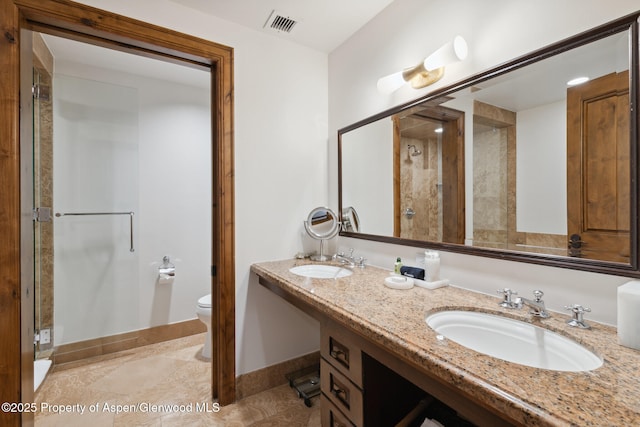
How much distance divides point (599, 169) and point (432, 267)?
693 mm

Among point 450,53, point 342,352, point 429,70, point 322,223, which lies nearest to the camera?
point 342,352

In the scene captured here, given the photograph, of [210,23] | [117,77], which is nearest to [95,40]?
[210,23]

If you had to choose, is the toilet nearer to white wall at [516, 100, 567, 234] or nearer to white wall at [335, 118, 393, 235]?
white wall at [335, 118, 393, 235]

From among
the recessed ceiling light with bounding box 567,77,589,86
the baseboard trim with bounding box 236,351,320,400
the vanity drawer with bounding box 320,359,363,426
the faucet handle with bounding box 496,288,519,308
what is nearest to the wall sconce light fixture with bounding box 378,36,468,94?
the recessed ceiling light with bounding box 567,77,589,86

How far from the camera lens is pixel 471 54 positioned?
51.9 inches

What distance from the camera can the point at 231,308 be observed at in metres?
1.83

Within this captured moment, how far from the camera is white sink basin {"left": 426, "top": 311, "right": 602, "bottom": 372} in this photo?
81cm

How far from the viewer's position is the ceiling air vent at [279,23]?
180cm

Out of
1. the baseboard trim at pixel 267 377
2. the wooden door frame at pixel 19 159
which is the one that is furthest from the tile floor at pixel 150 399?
the wooden door frame at pixel 19 159

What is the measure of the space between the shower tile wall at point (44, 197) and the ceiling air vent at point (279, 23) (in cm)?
168

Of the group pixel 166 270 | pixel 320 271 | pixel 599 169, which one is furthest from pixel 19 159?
pixel 599 169

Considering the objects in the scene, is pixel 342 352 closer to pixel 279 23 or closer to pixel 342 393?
pixel 342 393

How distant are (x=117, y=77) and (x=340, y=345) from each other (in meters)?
2.83

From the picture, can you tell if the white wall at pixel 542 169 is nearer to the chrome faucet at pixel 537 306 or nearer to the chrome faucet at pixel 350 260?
the chrome faucet at pixel 537 306
